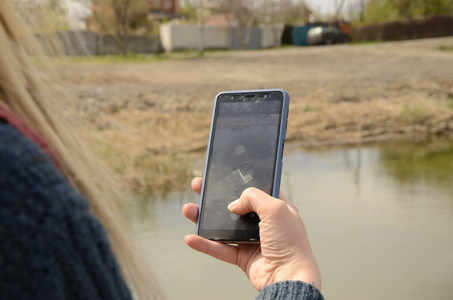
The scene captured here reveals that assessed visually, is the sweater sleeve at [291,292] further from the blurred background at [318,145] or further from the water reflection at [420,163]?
the water reflection at [420,163]

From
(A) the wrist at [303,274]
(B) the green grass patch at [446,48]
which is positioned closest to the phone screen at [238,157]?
(A) the wrist at [303,274]

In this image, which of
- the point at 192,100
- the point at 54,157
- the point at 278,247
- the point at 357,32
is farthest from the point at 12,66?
the point at 357,32

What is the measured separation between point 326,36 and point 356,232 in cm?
1267

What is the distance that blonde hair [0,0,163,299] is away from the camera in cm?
45

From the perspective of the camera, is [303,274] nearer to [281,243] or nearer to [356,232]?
[281,243]

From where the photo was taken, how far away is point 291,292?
2.39 ft

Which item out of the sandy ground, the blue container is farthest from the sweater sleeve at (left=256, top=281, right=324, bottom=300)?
the blue container

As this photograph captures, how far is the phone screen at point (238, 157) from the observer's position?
1.02 meters

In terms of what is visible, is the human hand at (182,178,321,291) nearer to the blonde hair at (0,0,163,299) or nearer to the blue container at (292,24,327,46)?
the blonde hair at (0,0,163,299)

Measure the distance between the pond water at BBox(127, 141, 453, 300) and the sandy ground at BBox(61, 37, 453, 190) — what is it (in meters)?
0.79

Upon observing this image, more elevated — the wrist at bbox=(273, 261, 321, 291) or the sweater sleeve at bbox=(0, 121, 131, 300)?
the sweater sleeve at bbox=(0, 121, 131, 300)

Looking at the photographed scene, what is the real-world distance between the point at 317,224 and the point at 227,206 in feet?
7.00

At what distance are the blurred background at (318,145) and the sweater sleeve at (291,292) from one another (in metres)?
0.27

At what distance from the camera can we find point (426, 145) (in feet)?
16.3
